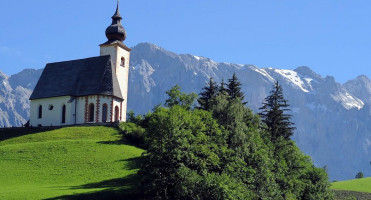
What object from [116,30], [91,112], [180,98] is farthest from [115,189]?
[116,30]

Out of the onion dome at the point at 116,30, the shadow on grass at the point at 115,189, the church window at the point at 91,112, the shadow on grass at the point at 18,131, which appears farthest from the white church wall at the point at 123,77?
the shadow on grass at the point at 115,189

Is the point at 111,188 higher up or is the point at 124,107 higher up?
the point at 124,107

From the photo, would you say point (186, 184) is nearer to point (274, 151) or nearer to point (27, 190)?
point (27, 190)

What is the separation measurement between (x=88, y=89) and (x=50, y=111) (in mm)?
8716

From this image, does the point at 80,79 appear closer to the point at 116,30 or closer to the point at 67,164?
the point at 116,30

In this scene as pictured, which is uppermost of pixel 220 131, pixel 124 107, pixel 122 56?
pixel 122 56

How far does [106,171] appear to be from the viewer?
75312 mm

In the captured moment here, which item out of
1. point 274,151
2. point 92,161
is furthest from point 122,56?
point 274,151

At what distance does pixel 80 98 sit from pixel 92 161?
2702 centimetres

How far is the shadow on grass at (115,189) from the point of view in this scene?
6161cm

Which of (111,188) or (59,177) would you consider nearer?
(111,188)

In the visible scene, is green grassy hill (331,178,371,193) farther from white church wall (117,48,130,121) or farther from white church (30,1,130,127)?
white church (30,1,130,127)

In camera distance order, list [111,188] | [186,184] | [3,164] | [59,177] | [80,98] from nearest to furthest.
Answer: [186,184] → [111,188] → [59,177] → [3,164] → [80,98]

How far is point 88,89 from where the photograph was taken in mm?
104125
